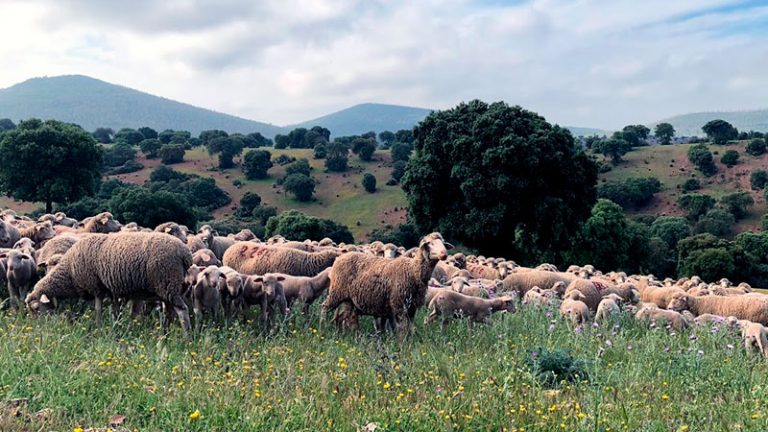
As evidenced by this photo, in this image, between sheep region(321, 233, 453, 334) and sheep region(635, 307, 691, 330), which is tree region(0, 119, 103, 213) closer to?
sheep region(321, 233, 453, 334)

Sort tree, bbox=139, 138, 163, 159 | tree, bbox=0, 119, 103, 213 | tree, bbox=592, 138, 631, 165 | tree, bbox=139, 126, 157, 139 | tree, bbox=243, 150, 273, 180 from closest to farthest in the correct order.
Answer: tree, bbox=0, 119, 103, 213 < tree, bbox=243, 150, 273, 180 < tree, bbox=139, 138, 163, 159 < tree, bbox=592, 138, 631, 165 < tree, bbox=139, 126, 157, 139

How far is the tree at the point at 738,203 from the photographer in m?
80.0

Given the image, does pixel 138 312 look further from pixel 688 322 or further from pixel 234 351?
pixel 688 322

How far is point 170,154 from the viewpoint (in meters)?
97.1

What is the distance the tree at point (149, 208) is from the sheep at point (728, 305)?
42.7 metres

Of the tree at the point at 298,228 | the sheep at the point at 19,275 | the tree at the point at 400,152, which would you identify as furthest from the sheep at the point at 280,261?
the tree at the point at 400,152

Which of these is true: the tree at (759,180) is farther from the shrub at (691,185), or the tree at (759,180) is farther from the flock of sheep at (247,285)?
the flock of sheep at (247,285)

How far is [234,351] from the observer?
769cm

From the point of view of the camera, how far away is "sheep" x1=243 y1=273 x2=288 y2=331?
9.94 metres

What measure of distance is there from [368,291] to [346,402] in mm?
3911

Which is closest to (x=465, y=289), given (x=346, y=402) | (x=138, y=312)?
(x=138, y=312)

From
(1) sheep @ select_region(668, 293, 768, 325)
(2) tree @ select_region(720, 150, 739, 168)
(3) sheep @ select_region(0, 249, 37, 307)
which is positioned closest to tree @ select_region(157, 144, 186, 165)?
(2) tree @ select_region(720, 150, 739, 168)

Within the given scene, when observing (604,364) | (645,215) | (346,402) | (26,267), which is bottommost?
(645,215)

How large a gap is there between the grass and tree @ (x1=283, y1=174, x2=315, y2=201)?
78.5 metres
